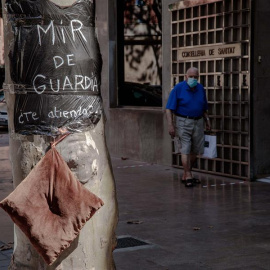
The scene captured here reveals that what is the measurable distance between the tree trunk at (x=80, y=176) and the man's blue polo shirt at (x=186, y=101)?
676 cm

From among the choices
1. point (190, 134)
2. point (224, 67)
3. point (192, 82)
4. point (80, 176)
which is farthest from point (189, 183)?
point (80, 176)

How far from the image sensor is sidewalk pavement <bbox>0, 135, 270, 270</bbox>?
620 cm

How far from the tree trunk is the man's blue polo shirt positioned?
6757 mm

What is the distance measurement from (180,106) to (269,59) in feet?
5.57

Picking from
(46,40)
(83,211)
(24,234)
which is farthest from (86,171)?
(46,40)

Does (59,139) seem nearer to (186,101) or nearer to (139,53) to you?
(186,101)

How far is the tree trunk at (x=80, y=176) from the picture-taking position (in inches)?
130

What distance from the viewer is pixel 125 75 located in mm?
14219

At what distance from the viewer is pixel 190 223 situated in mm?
7715

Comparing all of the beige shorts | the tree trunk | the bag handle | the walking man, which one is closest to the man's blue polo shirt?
the walking man

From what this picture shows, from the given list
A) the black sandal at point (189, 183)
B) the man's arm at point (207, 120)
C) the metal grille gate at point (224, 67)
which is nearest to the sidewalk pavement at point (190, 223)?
the black sandal at point (189, 183)

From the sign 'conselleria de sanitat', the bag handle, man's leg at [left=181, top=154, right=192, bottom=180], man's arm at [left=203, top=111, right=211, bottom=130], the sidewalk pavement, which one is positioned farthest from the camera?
the sign 'conselleria de sanitat'

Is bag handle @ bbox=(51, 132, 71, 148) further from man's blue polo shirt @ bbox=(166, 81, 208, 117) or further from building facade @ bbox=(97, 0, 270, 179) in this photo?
building facade @ bbox=(97, 0, 270, 179)

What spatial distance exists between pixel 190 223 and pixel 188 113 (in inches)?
113
